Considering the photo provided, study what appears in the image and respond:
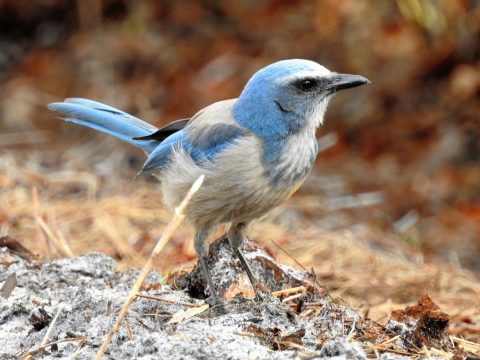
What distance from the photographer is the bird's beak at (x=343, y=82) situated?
4.45m

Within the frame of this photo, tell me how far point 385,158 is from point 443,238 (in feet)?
3.87

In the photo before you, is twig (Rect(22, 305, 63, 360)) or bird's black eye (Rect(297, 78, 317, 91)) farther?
bird's black eye (Rect(297, 78, 317, 91))

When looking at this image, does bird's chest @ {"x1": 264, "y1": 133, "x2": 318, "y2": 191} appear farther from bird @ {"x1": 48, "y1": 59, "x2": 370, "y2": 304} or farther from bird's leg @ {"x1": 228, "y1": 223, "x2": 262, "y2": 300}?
bird's leg @ {"x1": 228, "y1": 223, "x2": 262, "y2": 300}

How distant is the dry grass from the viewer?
5.57m

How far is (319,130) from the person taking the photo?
8281 millimetres

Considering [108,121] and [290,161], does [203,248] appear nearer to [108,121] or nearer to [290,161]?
[290,161]

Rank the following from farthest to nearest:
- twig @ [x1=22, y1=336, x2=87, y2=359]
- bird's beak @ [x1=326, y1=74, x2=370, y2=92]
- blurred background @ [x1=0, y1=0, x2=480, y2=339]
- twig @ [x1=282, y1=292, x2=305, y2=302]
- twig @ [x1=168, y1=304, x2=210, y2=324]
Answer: blurred background @ [x1=0, y1=0, x2=480, y2=339], bird's beak @ [x1=326, y1=74, x2=370, y2=92], twig @ [x1=282, y1=292, x2=305, y2=302], twig @ [x1=168, y1=304, x2=210, y2=324], twig @ [x1=22, y1=336, x2=87, y2=359]

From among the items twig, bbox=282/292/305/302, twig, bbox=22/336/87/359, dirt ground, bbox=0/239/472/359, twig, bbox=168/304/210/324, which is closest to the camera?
dirt ground, bbox=0/239/472/359

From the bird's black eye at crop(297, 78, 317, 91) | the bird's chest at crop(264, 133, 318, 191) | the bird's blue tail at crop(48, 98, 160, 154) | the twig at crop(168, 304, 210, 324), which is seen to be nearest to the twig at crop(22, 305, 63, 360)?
the twig at crop(168, 304, 210, 324)

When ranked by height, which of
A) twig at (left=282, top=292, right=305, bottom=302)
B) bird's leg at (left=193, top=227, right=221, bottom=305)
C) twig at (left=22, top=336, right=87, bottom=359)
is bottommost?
twig at (left=282, top=292, right=305, bottom=302)

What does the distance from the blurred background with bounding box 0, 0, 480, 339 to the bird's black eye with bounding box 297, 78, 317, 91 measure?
1.50 meters

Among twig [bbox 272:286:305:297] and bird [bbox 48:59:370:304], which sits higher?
bird [bbox 48:59:370:304]

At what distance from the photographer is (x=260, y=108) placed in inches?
176

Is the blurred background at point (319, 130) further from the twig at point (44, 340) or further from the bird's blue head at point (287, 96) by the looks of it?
the twig at point (44, 340)
